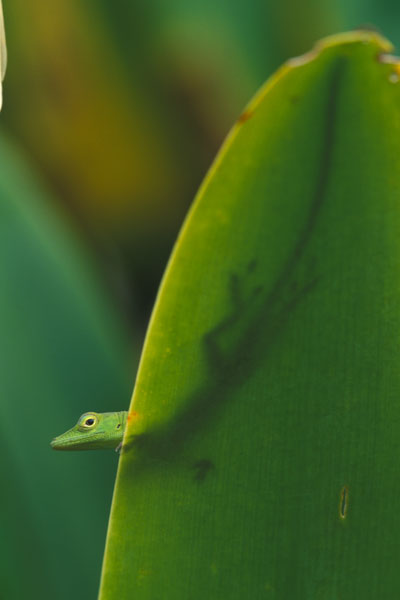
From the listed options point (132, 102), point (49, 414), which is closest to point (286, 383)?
point (49, 414)

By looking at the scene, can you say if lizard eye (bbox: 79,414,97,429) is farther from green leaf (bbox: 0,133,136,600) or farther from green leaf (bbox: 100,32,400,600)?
green leaf (bbox: 0,133,136,600)

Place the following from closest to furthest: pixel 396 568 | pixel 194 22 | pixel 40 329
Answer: pixel 396 568, pixel 40 329, pixel 194 22

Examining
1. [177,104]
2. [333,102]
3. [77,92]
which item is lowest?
[177,104]

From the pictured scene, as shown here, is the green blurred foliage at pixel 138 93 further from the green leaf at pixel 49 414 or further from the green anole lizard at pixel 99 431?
the green anole lizard at pixel 99 431

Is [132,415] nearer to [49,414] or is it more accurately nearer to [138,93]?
[49,414]

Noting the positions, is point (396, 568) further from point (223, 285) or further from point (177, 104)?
point (177, 104)

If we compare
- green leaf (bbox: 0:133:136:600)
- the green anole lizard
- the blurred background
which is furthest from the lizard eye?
the blurred background

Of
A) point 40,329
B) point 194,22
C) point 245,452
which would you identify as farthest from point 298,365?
point 194,22
